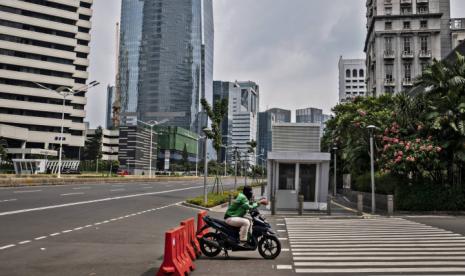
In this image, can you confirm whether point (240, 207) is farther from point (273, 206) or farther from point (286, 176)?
point (286, 176)

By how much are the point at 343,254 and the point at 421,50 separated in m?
68.4

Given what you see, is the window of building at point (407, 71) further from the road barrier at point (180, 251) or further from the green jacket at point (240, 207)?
the road barrier at point (180, 251)

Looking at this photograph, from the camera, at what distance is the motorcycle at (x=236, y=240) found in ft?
34.4

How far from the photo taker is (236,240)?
10492mm

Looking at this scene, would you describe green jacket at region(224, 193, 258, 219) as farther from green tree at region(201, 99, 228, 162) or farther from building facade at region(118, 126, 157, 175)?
building facade at region(118, 126, 157, 175)

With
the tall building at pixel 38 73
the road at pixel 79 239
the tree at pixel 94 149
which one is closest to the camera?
the road at pixel 79 239

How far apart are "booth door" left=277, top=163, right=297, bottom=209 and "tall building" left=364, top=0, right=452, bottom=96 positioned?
1997 inches

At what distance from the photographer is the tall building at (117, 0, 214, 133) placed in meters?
167

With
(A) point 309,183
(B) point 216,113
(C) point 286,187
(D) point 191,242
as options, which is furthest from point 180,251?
(B) point 216,113

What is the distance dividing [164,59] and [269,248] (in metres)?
164

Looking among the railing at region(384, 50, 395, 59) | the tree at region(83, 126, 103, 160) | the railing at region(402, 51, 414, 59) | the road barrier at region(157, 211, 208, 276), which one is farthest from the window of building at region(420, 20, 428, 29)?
the tree at region(83, 126, 103, 160)

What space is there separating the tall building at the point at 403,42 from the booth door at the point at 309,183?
50.3 metres

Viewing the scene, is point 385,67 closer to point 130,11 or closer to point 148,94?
point 148,94

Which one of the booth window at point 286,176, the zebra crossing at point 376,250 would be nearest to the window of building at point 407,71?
the booth window at point 286,176
